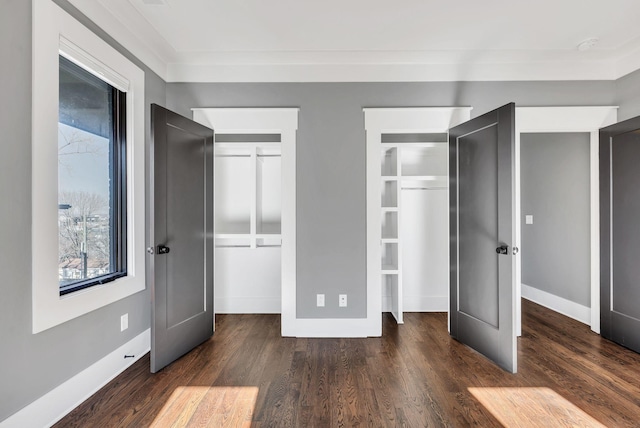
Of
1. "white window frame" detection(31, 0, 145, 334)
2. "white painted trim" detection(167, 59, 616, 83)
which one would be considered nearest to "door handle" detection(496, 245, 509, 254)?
"white painted trim" detection(167, 59, 616, 83)

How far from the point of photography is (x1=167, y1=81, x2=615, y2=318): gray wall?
3.07 meters

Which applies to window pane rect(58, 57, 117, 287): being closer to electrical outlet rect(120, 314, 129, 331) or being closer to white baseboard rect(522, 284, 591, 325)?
electrical outlet rect(120, 314, 129, 331)

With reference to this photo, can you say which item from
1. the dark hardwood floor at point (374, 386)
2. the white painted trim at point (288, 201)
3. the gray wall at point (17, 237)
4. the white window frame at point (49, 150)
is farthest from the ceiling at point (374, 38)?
the dark hardwood floor at point (374, 386)

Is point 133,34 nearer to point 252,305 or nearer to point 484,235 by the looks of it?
point 252,305

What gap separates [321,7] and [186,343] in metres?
2.85

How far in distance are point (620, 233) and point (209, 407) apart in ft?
11.9

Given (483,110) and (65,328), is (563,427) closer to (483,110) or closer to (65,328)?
(483,110)

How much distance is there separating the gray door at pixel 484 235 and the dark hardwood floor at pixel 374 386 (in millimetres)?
214

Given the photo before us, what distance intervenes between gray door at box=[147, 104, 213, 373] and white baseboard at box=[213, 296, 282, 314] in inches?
28.5

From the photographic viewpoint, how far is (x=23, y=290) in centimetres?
163

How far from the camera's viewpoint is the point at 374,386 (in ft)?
7.14

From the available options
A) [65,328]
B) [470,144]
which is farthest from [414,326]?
[65,328]

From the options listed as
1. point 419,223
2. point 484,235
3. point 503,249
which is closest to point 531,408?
point 503,249

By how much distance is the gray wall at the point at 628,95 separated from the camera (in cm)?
293
